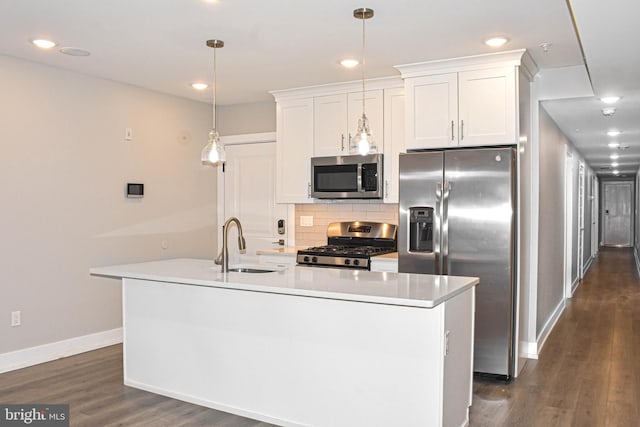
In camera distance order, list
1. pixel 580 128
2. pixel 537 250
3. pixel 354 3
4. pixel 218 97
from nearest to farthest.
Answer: pixel 354 3 → pixel 537 250 → pixel 218 97 → pixel 580 128

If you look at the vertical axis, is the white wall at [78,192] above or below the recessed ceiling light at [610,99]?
below

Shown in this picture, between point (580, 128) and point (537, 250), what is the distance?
2627 mm

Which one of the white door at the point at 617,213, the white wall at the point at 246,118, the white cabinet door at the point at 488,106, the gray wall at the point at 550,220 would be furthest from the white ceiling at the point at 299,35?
the white door at the point at 617,213

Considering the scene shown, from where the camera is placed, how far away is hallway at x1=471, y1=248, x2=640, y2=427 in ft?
11.5

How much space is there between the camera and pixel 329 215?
577 cm

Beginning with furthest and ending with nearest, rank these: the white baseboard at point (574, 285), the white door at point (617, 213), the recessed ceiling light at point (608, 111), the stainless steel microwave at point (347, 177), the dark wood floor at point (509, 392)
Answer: the white door at point (617, 213), the white baseboard at point (574, 285), the recessed ceiling light at point (608, 111), the stainless steel microwave at point (347, 177), the dark wood floor at point (509, 392)

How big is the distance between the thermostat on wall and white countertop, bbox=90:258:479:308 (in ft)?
5.16

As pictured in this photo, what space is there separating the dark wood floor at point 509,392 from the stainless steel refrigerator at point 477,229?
390 mm

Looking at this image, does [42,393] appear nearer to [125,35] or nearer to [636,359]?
[125,35]

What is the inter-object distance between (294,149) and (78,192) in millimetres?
2031

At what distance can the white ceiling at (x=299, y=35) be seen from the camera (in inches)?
126

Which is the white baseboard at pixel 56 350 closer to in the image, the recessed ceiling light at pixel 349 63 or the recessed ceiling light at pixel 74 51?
the recessed ceiling light at pixel 74 51

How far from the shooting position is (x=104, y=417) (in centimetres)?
342

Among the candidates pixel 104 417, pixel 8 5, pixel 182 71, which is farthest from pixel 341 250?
pixel 8 5
